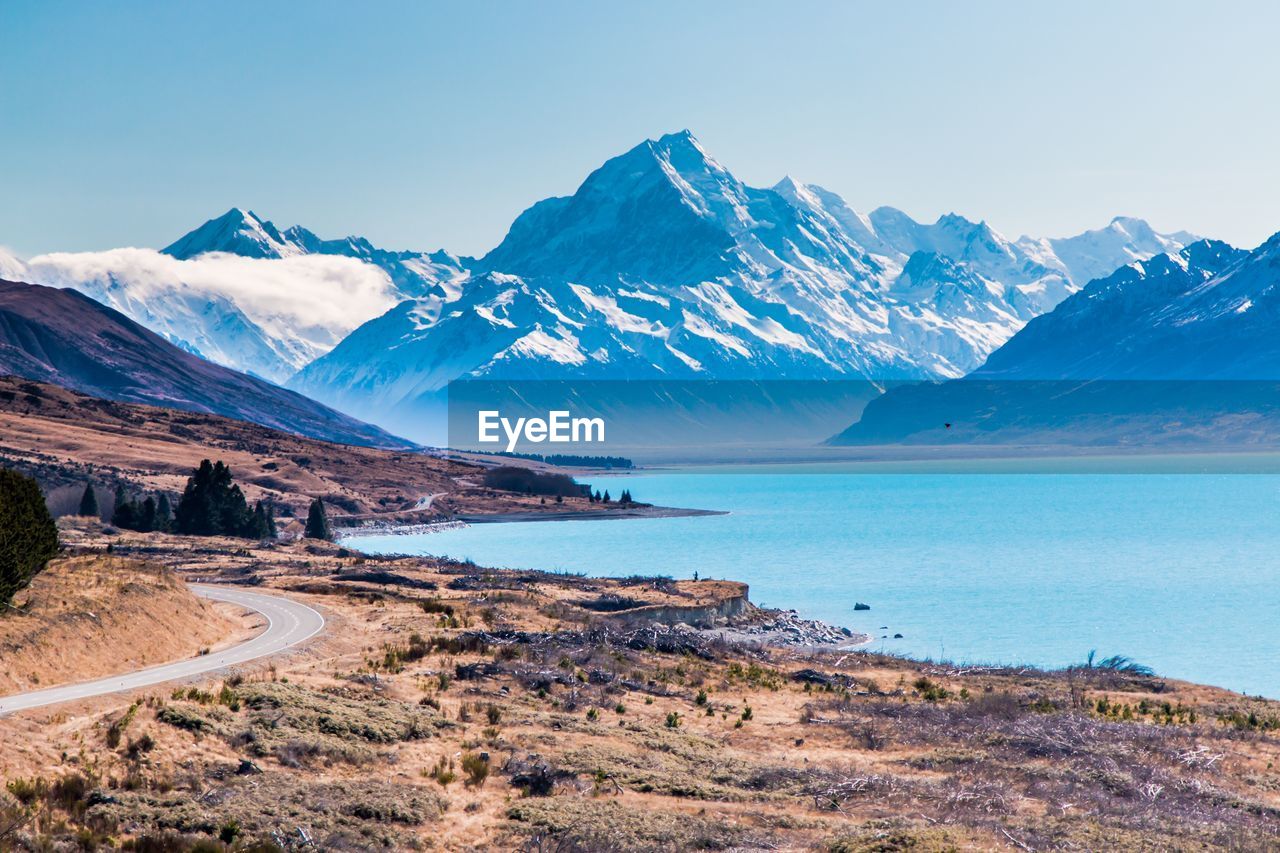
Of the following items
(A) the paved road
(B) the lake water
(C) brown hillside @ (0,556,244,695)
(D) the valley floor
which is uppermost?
(C) brown hillside @ (0,556,244,695)

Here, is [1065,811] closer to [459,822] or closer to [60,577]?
[459,822]

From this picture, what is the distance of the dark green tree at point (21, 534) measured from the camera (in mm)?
35688

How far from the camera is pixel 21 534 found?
121 feet

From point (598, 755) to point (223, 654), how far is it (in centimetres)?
1549

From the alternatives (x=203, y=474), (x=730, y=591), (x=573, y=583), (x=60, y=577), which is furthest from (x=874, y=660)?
(x=203, y=474)

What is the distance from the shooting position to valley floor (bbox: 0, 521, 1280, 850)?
2612cm

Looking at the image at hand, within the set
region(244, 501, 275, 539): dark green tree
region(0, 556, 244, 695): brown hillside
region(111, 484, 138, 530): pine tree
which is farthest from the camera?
region(244, 501, 275, 539): dark green tree

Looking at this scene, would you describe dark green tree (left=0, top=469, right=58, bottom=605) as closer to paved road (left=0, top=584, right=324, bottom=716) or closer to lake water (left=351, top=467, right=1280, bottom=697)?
paved road (left=0, top=584, right=324, bottom=716)

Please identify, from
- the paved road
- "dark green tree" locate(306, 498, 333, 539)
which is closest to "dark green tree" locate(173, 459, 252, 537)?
"dark green tree" locate(306, 498, 333, 539)

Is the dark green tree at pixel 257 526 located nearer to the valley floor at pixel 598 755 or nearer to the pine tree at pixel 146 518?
the pine tree at pixel 146 518

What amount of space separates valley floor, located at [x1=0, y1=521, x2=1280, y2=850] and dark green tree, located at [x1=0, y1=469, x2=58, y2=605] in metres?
2.20

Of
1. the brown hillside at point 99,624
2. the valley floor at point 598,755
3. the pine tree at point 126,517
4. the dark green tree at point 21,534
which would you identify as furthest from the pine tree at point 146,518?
the dark green tree at point 21,534

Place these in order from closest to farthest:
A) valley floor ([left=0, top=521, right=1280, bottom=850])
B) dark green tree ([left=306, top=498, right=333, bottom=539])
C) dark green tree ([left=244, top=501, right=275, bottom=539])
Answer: valley floor ([left=0, top=521, right=1280, bottom=850]), dark green tree ([left=244, top=501, right=275, bottom=539]), dark green tree ([left=306, top=498, right=333, bottom=539])

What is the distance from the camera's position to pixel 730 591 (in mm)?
86125
